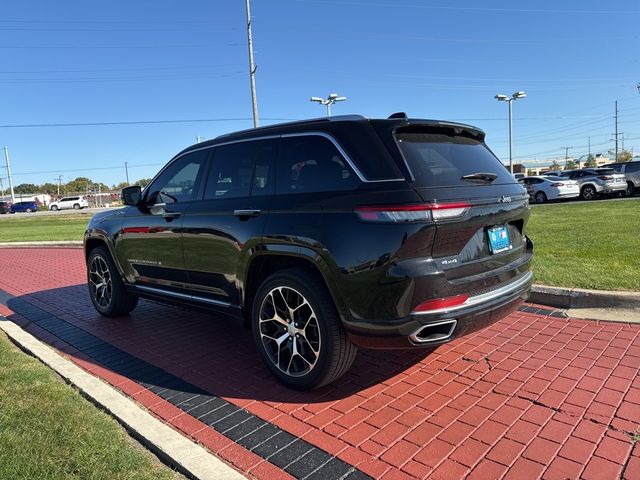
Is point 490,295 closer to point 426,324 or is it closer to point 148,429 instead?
point 426,324

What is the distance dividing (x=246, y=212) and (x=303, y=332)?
3.45 ft

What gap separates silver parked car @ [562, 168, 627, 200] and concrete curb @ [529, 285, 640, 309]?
20351 mm

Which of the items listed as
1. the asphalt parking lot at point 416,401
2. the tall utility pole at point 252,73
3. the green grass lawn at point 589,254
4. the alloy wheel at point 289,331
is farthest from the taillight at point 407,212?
the tall utility pole at point 252,73

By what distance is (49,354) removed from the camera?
4641mm

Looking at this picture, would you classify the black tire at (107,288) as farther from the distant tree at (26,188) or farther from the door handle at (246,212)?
the distant tree at (26,188)

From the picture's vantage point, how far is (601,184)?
74.9ft

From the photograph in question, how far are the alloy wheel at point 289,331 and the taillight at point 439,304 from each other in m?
0.77

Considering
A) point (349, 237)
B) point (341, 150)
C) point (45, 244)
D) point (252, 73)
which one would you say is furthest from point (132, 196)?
point (252, 73)

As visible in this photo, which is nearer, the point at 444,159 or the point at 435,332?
the point at 435,332

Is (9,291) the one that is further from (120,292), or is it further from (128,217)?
(128,217)

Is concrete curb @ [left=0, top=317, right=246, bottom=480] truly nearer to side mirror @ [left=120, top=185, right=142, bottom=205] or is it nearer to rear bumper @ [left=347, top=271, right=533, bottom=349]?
rear bumper @ [left=347, top=271, right=533, bottom=349]

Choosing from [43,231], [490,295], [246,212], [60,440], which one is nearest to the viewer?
[60,440]

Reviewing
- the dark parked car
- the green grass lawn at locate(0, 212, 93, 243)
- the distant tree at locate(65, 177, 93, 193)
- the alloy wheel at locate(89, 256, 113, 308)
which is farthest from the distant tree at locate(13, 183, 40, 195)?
the alloy wheel at locate(89, 256, 113, 308)

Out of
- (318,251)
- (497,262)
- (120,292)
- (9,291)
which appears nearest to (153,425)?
(318,251)
